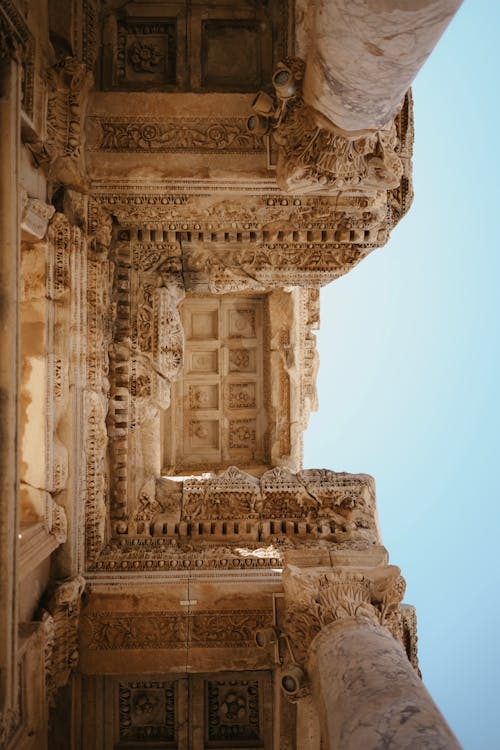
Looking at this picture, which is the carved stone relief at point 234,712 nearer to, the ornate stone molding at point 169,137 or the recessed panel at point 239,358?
the recessed panel at point 239,358

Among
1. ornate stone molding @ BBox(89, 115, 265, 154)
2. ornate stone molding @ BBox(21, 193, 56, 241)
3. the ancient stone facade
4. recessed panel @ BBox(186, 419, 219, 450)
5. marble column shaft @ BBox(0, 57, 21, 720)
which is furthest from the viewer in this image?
recessed panel @ BBox(186, 419, 219, 450)

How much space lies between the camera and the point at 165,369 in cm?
581

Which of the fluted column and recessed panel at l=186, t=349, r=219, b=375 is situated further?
recessed panel at l=186, t=349, r=219, b=375

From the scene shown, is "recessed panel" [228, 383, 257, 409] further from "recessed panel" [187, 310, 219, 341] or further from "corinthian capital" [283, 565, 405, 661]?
"corinthian capital" [283, 565, 405, 661]

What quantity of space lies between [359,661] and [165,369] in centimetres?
327

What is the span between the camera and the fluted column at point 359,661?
2.87 m

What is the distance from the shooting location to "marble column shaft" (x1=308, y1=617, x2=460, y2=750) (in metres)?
2.79

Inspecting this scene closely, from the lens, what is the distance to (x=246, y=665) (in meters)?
5.02

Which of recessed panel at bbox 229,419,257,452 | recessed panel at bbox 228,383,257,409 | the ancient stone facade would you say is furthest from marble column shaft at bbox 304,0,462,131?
recessed panel at bbox 229,419,257,452

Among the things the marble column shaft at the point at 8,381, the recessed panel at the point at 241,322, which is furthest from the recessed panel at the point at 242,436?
the marble column shaft at the point at 8,381

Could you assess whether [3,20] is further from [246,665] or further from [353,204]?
[246,665]

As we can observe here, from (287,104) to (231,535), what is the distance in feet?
12.6

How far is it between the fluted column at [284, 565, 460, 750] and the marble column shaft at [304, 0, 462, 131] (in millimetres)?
3241

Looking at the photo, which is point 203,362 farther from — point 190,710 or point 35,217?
point 190,710
